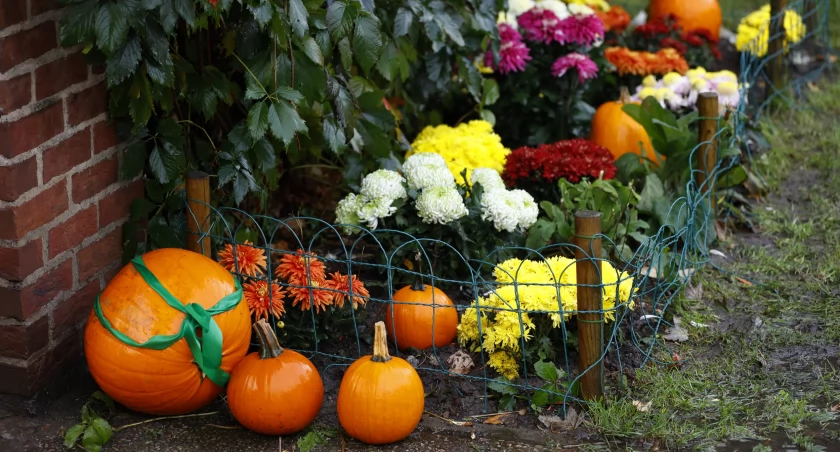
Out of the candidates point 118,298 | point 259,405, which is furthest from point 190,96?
point 259,405

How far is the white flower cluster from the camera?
4545 mm

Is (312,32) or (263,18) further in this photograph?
(312,32)

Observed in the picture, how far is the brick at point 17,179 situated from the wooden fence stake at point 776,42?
435 centimetres

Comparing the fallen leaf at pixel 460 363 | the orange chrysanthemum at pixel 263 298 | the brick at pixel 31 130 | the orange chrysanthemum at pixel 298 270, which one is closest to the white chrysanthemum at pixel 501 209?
the fallen leaf at pixel 460 363

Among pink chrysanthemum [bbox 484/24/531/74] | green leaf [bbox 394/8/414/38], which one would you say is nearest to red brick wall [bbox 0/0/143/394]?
green leaf [bbox 394/8/414/38]

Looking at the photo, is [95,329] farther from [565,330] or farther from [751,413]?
[751,413]

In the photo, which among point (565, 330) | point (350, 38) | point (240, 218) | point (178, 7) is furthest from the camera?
point (240, 218)

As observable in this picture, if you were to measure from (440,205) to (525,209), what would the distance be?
1.09 feet

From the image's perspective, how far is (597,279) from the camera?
2.64 metres

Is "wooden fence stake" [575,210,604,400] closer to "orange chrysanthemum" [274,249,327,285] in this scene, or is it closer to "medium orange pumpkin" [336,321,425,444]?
"medium orange pumpkin" [336,321,425,444]

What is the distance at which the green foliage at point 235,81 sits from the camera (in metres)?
2.53

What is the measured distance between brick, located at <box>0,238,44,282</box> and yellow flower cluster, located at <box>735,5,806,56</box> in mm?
4323

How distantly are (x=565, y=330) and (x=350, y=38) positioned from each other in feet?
3.89

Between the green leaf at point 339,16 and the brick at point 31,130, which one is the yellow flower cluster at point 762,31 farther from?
the brick at point 31,130
